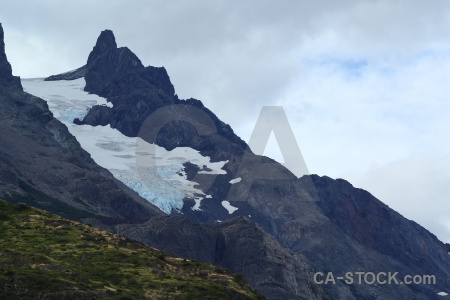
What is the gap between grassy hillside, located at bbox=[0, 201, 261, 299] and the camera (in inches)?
3501

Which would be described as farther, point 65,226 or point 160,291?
point 65,226

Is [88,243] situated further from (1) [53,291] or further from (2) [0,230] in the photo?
(1) [53,291]

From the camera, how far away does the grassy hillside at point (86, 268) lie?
88.9 meters

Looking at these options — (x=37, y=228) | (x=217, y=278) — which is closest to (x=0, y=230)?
(x=37, y=228)

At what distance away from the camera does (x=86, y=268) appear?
4016 inches

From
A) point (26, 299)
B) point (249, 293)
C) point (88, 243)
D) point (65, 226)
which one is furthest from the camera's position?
point (65, 226)

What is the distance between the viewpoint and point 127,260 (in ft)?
361

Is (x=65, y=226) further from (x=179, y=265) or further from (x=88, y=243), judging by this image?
(x=179, y=265)

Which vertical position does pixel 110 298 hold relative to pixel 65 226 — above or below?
below

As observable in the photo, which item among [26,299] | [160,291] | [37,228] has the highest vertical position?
[37,228]

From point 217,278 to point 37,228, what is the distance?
30815mm

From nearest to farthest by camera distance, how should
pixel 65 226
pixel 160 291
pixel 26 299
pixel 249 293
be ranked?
1. pixel 26 299
2. pixel 160 291
3. pixel 249 293
4. pixel 65 226

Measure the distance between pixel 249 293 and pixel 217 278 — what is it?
5.44m

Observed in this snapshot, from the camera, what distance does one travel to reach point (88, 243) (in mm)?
117062
